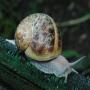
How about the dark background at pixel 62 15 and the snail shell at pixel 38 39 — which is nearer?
the snail shell at pixel 38 39

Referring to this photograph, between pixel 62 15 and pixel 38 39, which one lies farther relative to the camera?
pixel 62 15

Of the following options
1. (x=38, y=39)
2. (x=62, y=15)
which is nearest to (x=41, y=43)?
(x=38, y=39)

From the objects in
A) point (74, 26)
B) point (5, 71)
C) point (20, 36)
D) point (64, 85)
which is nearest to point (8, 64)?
point (5, 71)

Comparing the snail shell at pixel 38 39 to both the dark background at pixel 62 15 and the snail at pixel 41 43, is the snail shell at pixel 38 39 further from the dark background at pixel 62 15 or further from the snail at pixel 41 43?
the dark background at pixel 62 15

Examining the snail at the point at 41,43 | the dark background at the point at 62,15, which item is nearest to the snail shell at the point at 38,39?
the snail at the point at 41,43

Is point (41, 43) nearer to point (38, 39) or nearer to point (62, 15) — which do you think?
point (38, 39)

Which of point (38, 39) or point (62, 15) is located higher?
point (38, 39)

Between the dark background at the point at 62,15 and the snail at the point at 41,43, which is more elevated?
the snail at the point at 41,43
